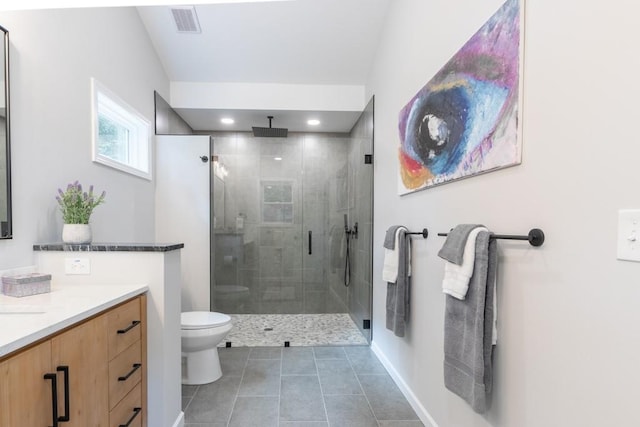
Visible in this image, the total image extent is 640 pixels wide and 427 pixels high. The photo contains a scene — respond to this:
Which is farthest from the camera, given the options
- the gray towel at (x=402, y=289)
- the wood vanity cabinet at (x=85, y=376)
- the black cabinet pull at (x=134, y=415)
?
the gray towel at (x=402, y=289)

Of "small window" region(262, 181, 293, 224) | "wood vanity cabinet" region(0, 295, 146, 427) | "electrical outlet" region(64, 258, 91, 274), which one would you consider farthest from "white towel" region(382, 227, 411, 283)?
"small window" region(262, 181, 293, 224)

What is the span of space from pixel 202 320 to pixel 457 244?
1996mm

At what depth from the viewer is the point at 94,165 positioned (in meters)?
2.20

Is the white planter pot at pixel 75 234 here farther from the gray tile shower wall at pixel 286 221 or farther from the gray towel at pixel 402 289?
the gray tile shower wall at pixel 286 221

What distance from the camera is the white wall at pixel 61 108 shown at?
5.22 ft

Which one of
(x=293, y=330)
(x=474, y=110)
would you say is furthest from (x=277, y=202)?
(x=474, y=110)

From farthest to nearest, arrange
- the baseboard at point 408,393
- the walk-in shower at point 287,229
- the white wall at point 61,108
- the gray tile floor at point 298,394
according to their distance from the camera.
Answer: the walk-in shower at point 287,229 < the gray tile floor at point 298,394 < the baseboard at point 408,393 < the white wall at point 61,108

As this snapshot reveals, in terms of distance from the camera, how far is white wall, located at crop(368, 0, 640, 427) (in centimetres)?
79

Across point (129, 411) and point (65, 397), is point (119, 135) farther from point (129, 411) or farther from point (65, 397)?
point (65, 397)

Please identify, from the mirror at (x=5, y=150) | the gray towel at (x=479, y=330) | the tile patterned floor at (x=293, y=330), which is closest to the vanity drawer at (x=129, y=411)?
the mirror at (x=5, y=150)

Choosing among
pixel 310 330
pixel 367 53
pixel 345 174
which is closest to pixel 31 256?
pixel 310 330

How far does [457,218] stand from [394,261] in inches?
27.7

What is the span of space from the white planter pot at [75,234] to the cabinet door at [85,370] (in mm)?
683

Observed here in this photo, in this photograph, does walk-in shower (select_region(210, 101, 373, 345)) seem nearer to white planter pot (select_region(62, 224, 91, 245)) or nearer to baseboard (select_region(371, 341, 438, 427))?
baseboard (select_region(371, 341, 438, 427))
